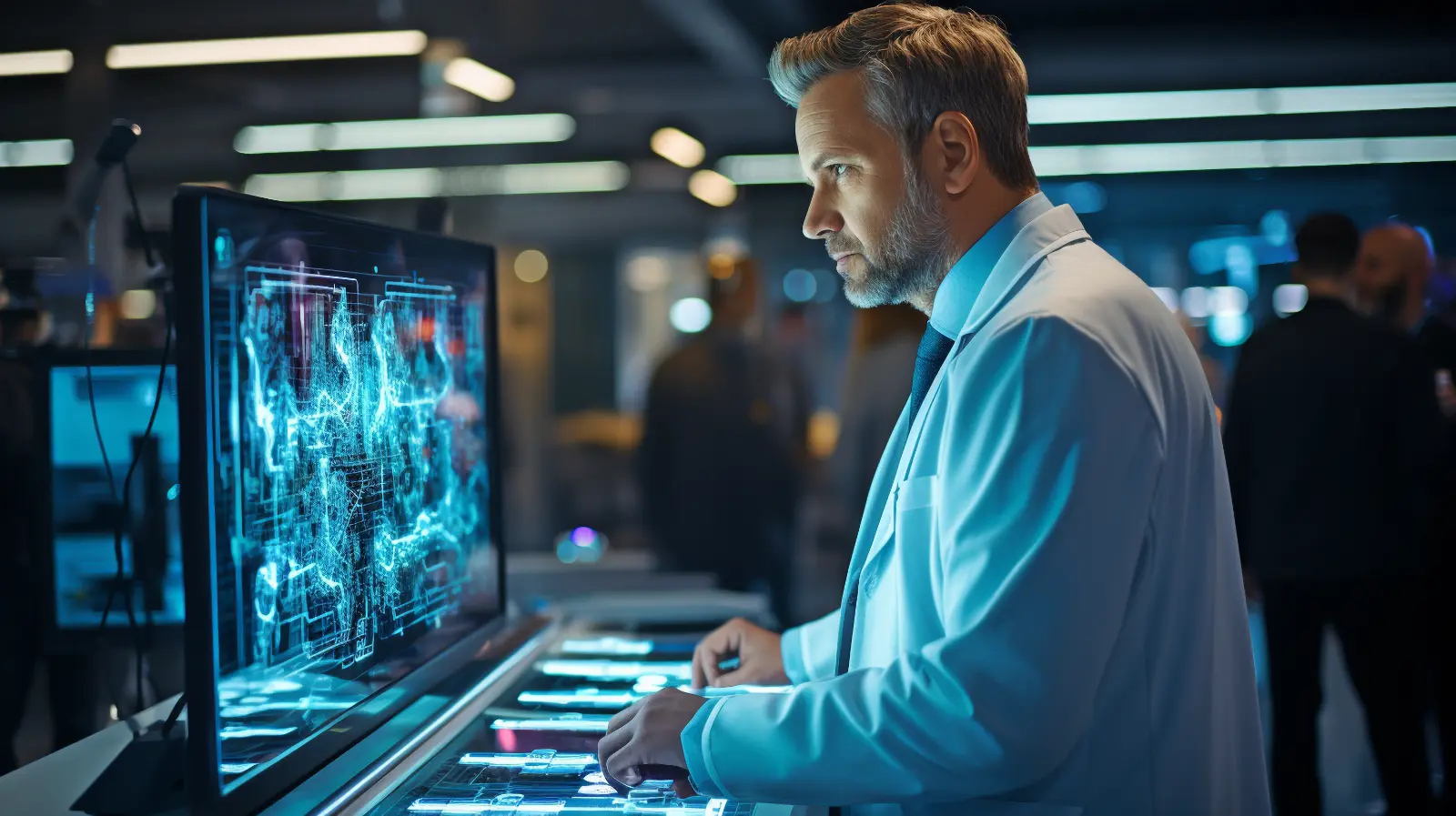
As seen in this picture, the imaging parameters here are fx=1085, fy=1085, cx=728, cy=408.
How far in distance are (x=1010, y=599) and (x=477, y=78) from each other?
455 centimetres

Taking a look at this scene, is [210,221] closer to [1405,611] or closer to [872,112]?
[872,112]

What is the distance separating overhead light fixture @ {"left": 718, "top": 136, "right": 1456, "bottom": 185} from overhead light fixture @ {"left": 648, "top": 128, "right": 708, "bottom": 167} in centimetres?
81

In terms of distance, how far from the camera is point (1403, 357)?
2.84 metres

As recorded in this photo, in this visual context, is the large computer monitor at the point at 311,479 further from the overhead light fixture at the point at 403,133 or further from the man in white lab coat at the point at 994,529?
the overhead light fixture at the point at 403,133

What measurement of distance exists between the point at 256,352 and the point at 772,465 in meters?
3.17

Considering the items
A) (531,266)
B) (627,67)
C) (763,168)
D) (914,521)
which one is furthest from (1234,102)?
(914,521)

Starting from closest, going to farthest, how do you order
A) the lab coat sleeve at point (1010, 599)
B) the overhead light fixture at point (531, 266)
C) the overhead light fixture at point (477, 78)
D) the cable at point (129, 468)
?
1. the lab coat sleeve at point (1010, 599)
2. the cable at point (129, 468)
3. the overhead light fixture at point (477, 78)
4. the overhead light fixture at point (531, 266)

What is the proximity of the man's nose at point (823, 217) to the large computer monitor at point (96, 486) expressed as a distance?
0.97 metres

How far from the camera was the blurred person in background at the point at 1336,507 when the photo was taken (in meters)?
2.84

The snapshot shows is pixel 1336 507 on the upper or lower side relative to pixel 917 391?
lower

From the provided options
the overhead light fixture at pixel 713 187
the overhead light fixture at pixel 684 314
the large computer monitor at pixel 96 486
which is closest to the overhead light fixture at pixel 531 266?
the overhead light fixture at pixel 684 314

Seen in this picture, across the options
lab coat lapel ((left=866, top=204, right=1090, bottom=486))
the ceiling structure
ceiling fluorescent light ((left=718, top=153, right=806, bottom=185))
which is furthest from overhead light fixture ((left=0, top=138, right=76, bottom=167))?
lab coat lapel ((left=866, top=204, right=1090, bottom=486))

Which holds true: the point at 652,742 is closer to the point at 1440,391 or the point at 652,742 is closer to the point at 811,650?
the point at 811,650

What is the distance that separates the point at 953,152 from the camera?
1071 millimetres
